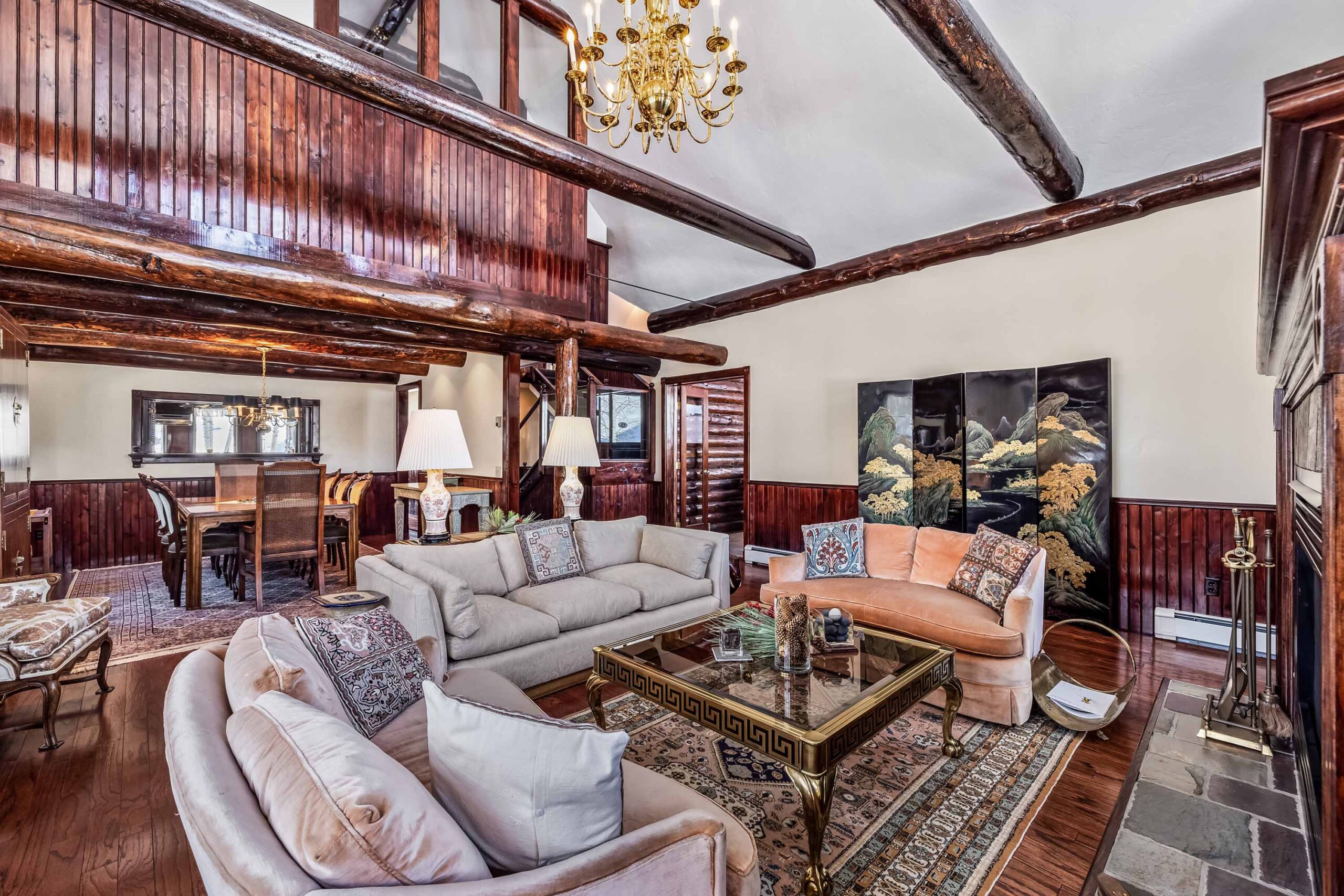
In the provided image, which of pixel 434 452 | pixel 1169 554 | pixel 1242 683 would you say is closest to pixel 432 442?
pixel 434 452

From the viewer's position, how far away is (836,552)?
367 cm

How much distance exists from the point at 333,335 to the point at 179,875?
4.97m

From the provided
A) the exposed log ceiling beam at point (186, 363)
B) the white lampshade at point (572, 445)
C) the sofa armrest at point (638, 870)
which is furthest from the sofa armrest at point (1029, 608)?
the exposed log ceiling beam at point (186, 363)

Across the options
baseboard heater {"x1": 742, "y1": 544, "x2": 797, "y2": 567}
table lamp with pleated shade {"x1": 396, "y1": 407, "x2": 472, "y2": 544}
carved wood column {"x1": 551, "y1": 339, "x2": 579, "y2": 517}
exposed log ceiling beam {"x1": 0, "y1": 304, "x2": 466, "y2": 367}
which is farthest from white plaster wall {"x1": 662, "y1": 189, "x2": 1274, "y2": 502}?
exposed log ceiling beam {"x1": 0, "y1": 304, "x2": 466, "y2": 367}

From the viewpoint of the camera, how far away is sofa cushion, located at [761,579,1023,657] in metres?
2.66

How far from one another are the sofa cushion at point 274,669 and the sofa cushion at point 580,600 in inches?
60.0

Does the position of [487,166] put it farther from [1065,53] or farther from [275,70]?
[1065,53]

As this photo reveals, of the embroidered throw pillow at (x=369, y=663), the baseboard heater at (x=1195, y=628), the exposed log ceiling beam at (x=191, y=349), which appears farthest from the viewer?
the exposed log ceiling beam at (x=191, y=349)

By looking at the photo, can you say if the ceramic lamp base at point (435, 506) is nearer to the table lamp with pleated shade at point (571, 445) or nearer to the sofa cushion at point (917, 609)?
the table lamp with pleated shade at point (571, 445)

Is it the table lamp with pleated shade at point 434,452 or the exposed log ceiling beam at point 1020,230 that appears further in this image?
the exposed log ceiling beam at point 1020,230

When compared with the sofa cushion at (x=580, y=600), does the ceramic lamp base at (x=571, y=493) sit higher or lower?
higher

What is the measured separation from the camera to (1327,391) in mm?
987

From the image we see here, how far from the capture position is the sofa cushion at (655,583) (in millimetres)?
3496

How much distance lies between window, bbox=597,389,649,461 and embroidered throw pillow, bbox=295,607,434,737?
5765 millimetres
